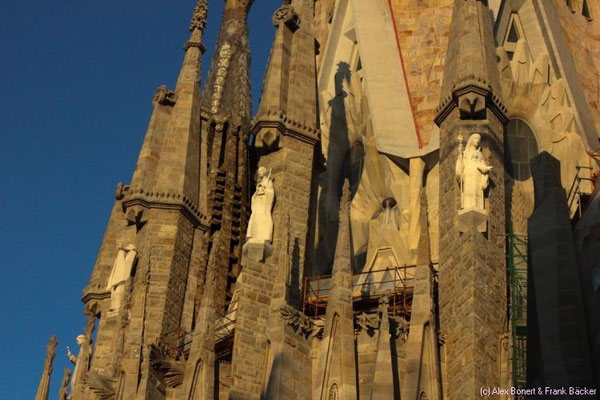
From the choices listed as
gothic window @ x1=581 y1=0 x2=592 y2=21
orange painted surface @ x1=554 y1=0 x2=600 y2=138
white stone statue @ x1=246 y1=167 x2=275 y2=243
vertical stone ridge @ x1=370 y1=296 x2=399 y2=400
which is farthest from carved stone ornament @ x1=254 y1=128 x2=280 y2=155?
gothic window @ x1=581 y1=0 x2=592 y2=21

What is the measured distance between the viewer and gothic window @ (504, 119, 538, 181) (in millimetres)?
28203

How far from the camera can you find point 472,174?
23109 millimetres

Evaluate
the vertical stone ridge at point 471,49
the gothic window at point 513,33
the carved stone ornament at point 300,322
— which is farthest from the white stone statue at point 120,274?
the gothic window at point 513,33

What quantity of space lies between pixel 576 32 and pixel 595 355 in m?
12.8

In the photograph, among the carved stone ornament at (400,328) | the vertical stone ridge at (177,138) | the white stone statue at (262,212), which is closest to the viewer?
the carved stone ornament at (400,328)

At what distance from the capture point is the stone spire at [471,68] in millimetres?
24219

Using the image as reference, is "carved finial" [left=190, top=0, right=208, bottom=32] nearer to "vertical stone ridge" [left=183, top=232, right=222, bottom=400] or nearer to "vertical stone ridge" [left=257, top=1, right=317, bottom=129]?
"vertical stone ridge" [left=257, top=1, right=317, bottom=129]

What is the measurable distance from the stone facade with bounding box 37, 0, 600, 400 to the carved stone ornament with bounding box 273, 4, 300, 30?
1.3 inches

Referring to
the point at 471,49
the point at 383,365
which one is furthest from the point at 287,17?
the point at 383,365

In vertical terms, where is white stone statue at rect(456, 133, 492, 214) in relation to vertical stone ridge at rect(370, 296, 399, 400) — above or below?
above

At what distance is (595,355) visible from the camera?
20.4 metres

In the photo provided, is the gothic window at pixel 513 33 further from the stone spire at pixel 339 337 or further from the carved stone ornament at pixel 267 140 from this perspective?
the stone spire at pixel 339 337

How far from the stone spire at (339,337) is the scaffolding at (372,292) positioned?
1.11 metres

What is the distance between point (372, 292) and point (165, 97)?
8.30 m
